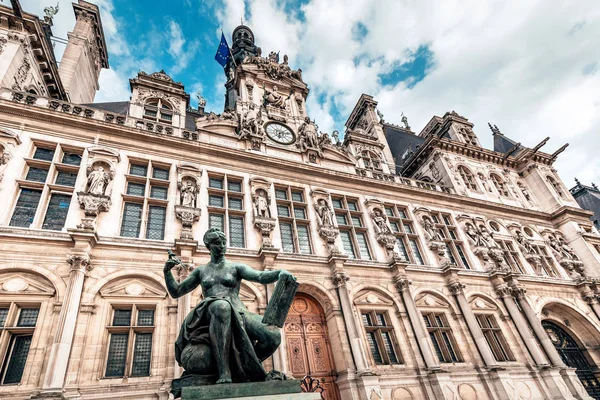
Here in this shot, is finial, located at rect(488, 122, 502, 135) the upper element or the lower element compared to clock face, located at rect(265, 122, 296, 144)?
upper

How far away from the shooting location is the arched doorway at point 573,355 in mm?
14336

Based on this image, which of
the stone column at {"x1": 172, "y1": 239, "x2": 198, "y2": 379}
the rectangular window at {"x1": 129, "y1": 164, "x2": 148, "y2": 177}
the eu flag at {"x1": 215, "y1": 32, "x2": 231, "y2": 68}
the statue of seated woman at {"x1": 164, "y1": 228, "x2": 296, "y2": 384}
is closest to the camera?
the statue of seated woman at {"x1": 164, "y1": 228, "x2": 296, "y2": 384}

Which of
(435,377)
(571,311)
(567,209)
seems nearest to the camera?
(435,377)

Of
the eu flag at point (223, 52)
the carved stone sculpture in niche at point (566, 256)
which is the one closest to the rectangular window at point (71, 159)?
the eu flag at point (223, 52)

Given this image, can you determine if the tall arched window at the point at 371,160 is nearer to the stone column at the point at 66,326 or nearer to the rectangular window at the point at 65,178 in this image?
the rectangular window at the point at 65,178

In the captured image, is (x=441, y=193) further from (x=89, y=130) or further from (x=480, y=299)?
(x=89, y=130)

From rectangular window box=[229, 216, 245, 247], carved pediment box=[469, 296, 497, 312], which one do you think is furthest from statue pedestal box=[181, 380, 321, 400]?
carved pediment box=[469, 296, 497, 312]

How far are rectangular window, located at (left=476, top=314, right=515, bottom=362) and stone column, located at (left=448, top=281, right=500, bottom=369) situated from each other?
28.5 inches

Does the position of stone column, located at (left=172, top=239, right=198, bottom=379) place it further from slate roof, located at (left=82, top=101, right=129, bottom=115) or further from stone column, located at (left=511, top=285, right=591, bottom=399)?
stone column, located at (left=511, top=285, right=591, bottom=399)

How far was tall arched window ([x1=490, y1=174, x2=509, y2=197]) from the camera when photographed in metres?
20.4

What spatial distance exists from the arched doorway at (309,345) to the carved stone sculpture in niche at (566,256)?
15.0m

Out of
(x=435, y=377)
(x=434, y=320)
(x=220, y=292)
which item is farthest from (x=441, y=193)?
(x=220, y=292)

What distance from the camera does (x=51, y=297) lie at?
309 inches

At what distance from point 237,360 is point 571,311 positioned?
737 inches
